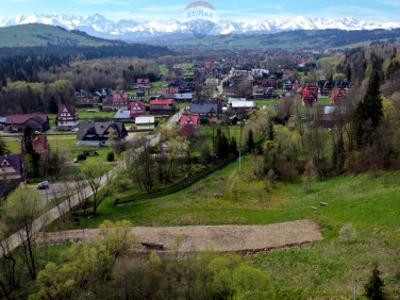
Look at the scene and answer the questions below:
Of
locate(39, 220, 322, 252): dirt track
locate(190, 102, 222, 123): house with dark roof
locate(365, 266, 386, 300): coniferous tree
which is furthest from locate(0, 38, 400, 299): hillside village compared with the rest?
locate(190, 102, 222, 123): house with dark roof

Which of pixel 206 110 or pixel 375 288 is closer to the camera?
pixel 375 288

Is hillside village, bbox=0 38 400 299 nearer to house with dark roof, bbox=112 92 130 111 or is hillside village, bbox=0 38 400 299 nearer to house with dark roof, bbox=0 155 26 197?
house with dark roof, bbox=0 155 26 197

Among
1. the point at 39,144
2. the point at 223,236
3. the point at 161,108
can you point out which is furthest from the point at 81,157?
the point at 161,108

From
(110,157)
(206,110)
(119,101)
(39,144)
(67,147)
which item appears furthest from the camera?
(119,101)

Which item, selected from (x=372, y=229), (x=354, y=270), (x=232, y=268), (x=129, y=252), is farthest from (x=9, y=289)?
(x=372, y=229)

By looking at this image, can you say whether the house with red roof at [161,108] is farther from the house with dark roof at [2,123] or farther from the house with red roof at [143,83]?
the house with red roof at [143,83]

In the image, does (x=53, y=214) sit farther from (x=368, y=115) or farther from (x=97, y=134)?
(x=368, y=115)

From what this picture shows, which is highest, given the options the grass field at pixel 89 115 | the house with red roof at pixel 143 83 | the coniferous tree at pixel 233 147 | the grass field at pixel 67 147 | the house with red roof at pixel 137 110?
the house with red roof at pixel 143 83

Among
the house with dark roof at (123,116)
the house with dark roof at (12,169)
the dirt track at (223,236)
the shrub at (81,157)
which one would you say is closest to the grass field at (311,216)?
the dirt track at (223,236)
